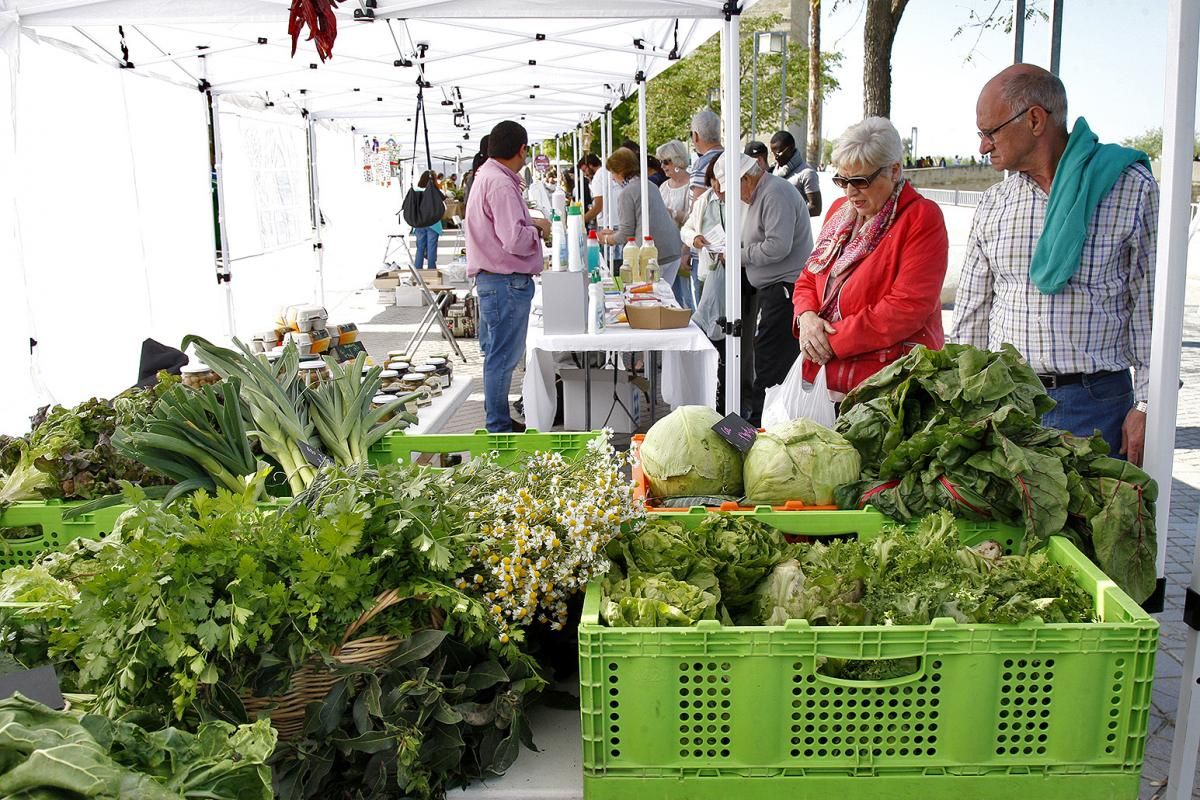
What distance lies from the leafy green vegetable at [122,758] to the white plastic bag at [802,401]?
7.97ft

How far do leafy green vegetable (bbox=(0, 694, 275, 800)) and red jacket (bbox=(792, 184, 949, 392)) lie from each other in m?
2.42

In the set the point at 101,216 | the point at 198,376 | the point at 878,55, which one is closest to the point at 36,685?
the point at 198,376

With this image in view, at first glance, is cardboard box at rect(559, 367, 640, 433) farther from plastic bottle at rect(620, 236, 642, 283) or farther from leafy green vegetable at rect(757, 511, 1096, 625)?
leafy green vegetable at rect(757, 511, 1096, 625)

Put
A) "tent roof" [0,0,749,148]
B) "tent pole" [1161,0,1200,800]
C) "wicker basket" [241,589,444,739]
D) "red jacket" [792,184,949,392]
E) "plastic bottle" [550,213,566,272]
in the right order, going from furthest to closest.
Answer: "plastic bottle" [550,213,566,272] → "tent roof" [0,0,749,148] → "red jacket" [792,184,949,392] → "tent pole" [1161,0,1200,800] → "wicker basket" [241,589,444,739]

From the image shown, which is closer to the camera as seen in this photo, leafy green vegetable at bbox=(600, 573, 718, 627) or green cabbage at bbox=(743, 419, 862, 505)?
leafy green vegetable at bbox=(600, 573, 718, 627)

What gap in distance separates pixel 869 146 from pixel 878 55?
7.67m

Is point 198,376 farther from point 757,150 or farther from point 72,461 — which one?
point 757,150

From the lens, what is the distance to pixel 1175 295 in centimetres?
218

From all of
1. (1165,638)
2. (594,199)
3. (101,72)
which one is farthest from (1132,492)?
(594,199)

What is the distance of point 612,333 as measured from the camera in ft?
18.2

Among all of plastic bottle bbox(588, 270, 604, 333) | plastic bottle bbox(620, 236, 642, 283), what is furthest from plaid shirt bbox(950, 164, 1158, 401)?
plastic bottle bbox(620, 236, 642, 283)

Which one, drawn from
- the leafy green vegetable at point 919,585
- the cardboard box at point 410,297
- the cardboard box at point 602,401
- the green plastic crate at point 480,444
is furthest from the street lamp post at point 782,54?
the leafy green vegetable at point 919,585

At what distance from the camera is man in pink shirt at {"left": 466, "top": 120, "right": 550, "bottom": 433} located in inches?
249

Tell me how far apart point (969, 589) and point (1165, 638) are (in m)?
2.68
